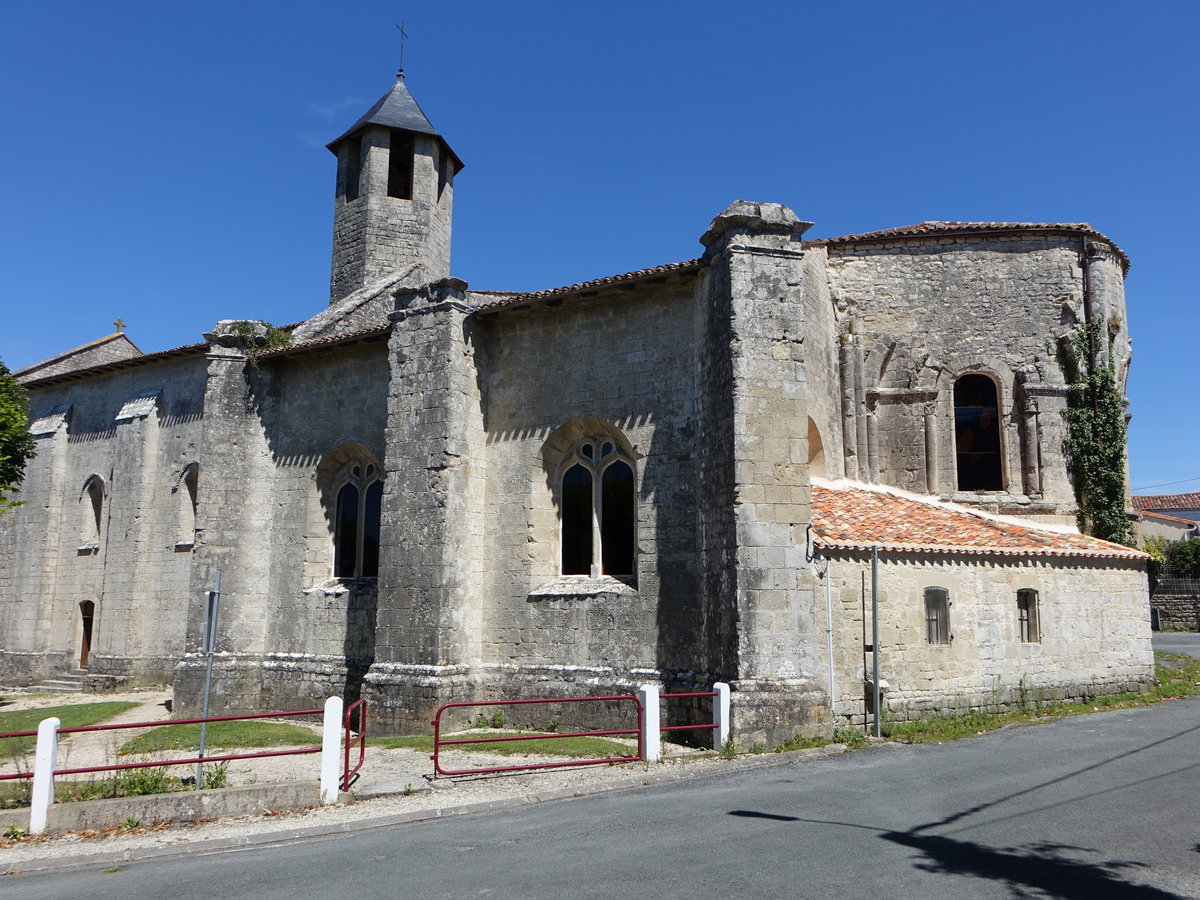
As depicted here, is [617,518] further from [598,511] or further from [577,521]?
[577,521]

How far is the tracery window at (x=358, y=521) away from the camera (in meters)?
15.9

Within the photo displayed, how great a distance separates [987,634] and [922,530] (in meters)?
1.73

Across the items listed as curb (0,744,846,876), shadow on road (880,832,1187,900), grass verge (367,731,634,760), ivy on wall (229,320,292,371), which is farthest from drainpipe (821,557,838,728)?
ivy on wall (229,320,292,371)

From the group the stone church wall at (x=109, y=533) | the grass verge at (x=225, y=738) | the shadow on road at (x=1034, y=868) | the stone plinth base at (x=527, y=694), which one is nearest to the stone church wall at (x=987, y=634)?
the stone plinth base at (x=527, y=694)

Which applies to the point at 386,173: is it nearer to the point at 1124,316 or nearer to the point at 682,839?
the point at 1124,316

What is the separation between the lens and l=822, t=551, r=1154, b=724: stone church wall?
1184 centimetres

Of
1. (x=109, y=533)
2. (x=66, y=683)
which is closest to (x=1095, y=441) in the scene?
(x=109, y=533)

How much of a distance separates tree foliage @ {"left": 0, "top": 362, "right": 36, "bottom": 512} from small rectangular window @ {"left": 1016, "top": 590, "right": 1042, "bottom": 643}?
18.8m

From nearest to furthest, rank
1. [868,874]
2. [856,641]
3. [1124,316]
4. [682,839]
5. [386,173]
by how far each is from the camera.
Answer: [868,874]
[682,839]
[856,641]
[1124,316]
[386,173]

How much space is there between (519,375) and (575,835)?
844 cm

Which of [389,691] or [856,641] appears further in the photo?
[389,691]

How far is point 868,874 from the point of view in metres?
5.77

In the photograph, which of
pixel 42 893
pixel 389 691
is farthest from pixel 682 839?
pixel 389 691

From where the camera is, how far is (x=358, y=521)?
1611cm
